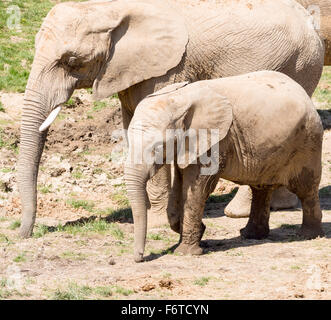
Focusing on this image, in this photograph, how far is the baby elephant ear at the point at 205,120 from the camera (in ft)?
25.3

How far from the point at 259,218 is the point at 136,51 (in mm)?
1861

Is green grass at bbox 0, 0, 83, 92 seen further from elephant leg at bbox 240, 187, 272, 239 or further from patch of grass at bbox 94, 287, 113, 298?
patch of grass at bbox 94, 287, 113, 298

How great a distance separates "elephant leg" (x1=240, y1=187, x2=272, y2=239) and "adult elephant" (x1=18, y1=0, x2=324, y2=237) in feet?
3.28

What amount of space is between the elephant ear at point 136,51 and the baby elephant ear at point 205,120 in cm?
116

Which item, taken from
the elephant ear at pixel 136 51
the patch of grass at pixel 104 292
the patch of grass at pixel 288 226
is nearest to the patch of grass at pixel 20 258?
the patch of grass at pixel 104 292

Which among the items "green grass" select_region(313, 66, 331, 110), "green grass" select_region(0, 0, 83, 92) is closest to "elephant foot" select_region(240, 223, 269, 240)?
"green grass" select_region(0, 0, 83, 92)

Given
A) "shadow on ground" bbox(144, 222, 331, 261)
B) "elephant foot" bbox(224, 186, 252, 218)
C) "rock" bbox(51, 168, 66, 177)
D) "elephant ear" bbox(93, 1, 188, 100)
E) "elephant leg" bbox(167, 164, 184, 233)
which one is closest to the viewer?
"elephant leg" bbox(167, 164, 184, 233)

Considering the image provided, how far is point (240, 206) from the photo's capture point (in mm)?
9672

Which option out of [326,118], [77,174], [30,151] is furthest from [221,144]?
[326,118]

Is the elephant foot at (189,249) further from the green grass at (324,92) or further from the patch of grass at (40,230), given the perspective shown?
the green grass at (324,92)

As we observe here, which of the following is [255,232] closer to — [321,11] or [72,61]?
[72,61]

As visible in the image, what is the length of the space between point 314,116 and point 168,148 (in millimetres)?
1443

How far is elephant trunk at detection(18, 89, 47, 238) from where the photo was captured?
864 cm
